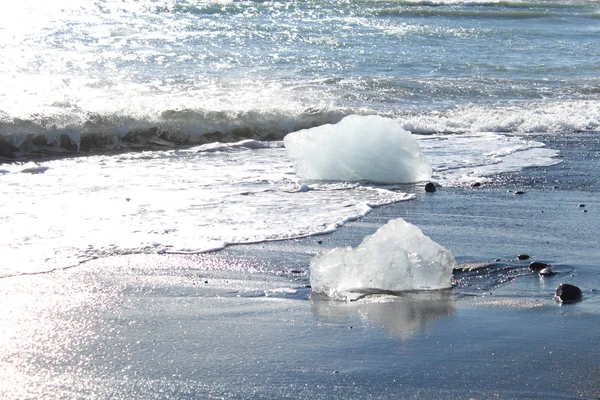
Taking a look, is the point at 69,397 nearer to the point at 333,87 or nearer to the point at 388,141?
the point at 388,141

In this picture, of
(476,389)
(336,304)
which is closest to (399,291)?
(336,304)

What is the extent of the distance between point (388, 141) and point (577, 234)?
2.50 m

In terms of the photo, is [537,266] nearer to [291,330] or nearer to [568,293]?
[568,293]

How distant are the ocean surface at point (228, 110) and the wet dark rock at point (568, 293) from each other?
2101mm

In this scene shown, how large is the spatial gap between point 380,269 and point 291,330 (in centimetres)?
80

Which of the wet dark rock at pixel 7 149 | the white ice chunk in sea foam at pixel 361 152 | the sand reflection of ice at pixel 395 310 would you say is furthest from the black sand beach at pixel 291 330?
the wet dark rock at pixel 7 149

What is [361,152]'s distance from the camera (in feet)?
27.1

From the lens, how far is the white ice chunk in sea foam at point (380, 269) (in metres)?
4.80

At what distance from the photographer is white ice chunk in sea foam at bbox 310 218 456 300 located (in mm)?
4805

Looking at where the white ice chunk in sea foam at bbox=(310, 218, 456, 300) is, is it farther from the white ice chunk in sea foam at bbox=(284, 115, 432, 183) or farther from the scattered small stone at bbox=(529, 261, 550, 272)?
the white ice chunk in sea foam at bbox=(284, 115, 432, 183)

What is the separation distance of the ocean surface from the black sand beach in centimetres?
65

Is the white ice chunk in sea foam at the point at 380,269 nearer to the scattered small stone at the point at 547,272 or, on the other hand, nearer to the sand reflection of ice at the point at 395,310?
the sand reflection of ice at the point at 395,310

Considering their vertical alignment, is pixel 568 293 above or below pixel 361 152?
below

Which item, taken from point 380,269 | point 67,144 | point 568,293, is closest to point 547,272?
point 568,293
